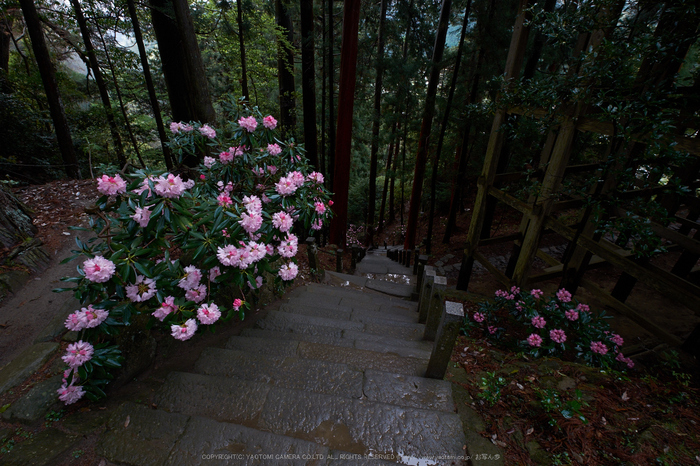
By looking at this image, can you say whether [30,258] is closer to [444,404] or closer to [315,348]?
[315,348]

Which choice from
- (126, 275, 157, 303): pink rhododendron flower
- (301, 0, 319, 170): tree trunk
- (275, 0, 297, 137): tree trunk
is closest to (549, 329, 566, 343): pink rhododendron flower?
(126, 275, 157, 303): pink rhododendron flower

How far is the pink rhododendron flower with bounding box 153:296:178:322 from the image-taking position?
211 centimetres

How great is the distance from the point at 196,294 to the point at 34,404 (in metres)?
1.36

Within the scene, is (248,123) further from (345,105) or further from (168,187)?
(345,105)

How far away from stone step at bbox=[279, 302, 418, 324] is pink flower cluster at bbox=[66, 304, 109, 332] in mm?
2156

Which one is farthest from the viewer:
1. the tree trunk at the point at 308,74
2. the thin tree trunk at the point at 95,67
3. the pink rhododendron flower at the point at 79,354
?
the tree trunk at the point at 308,74

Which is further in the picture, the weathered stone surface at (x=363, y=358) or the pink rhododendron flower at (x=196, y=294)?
the weathered stone surface at (x=363, y=358)

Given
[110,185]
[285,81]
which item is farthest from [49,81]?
[110,185]

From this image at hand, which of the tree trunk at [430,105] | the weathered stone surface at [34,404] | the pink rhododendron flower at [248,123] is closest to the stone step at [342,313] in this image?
the weathered stone surface at [34,404]

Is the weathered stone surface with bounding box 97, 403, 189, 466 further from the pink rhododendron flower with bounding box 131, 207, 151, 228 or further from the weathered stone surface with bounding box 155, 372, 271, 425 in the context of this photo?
the pink rhododendron flower with bounding box 131, 207, 151, 228

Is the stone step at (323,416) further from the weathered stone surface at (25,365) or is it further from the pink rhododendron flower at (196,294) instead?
the weathered stone surface at (25,365)

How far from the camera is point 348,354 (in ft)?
9.04

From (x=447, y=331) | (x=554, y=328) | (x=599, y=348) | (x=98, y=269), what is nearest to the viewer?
(x=98, y=269)

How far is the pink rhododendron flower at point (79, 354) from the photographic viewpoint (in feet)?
6.41
